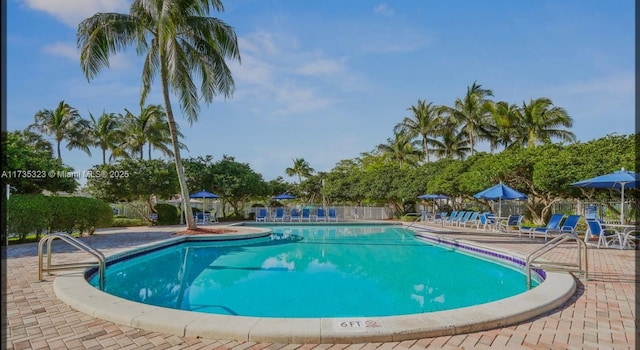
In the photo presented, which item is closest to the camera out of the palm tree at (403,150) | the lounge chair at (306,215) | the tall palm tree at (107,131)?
the lounge chair at (306,215)

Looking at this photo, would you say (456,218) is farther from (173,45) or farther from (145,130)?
(145,130)

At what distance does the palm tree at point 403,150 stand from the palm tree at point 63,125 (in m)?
27.5

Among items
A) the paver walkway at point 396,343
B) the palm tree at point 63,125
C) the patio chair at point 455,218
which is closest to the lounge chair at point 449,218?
the patio chair at point 455,218

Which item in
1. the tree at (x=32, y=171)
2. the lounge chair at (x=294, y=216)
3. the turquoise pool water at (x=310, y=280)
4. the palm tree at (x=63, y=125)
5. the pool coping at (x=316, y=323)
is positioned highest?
the palm tree at (x=63, y=125)

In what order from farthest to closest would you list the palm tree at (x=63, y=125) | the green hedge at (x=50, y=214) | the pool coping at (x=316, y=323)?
the palm tree at (x=63, y=125)
the green hedge at (x=50, y=214)
the pool coping at (x=316, y=323)

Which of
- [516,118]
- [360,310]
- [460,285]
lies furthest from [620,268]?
[516,118]

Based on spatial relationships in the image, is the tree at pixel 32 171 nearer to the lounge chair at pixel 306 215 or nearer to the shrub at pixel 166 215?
the shrub at pixel 166 215

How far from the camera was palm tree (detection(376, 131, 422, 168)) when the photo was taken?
37594 mm

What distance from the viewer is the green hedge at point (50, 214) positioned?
37.7 feet

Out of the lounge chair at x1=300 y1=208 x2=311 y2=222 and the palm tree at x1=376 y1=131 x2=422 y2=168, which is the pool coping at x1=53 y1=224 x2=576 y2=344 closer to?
the lounge chair at x1=300 y1=208 x2=311 y2=222

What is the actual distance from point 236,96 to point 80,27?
5.43 metres

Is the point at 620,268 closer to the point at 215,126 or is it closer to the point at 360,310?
the point at 360,310

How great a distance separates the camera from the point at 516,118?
31.3 m

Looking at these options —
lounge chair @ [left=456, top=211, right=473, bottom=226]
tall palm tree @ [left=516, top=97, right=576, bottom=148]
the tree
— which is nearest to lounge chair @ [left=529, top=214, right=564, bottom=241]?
lounge chair @ [left=456, top=211, right=473, bottom=226]
